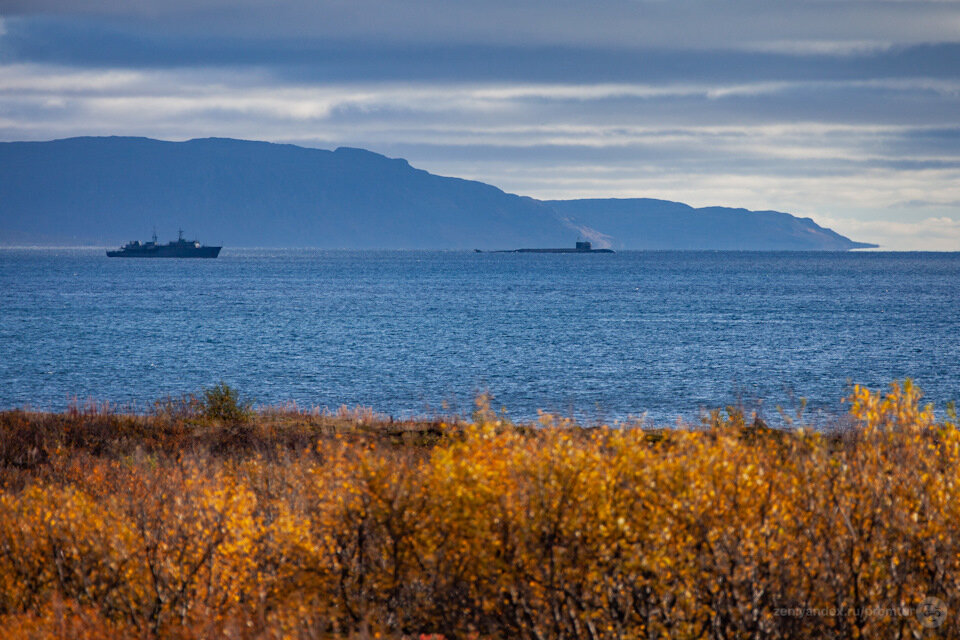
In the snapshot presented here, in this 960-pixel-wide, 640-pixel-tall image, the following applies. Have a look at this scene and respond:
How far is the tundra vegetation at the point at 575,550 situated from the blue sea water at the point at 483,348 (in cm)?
2132

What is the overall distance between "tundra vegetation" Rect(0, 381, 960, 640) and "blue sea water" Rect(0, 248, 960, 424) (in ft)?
69.9

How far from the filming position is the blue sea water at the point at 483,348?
45938 mm

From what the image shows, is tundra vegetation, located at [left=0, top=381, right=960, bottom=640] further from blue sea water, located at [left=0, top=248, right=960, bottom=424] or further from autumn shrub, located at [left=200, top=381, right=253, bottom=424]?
blue sea water, located at [left=0, top=248, right=960, bottom=424]

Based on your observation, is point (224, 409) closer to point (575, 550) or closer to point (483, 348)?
point (575, 550)

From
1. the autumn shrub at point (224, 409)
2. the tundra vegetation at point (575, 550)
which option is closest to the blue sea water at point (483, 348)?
the autumn shrub at point (224, 409)

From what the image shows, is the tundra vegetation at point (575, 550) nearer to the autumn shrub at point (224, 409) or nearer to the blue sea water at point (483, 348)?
the autumn shrub at point (224, 409)

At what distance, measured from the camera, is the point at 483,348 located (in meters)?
66.9

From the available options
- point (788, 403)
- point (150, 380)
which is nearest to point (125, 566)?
point (788, 403)

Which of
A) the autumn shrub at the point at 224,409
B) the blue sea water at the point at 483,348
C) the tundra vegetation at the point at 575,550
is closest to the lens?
the tundra vegetation at the point at 575,550

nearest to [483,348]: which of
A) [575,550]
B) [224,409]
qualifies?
[224,409]

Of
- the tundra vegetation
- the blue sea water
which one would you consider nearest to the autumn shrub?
the blue sea water

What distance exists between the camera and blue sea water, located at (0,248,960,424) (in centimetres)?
4594

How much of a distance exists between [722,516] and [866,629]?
183 centimetres

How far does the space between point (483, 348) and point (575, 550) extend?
5744 cm
